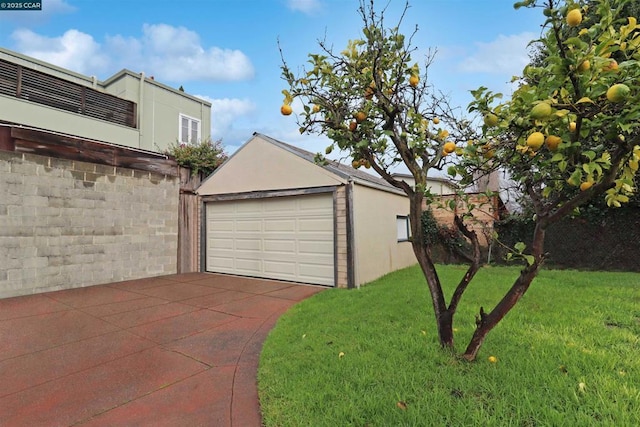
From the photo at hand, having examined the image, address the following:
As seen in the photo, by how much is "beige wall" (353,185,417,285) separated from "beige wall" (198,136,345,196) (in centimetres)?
86

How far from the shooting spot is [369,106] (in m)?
2.79

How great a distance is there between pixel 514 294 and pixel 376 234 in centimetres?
540

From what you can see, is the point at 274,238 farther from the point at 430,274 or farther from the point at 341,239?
the point at 430,274

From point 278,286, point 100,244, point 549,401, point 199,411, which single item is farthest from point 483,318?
point 100,244

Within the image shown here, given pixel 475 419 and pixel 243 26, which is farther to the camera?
pixel 243 26

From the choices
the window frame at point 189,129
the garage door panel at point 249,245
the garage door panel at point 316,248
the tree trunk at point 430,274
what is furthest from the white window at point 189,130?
the tree trunk at point 430,274

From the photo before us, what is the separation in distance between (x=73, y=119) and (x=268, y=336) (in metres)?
10.1

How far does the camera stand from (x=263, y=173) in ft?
25.8

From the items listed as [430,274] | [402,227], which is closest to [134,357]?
[430,274]

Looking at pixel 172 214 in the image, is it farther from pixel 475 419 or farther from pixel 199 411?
pixel 475 419

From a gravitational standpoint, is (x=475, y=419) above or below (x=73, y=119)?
below

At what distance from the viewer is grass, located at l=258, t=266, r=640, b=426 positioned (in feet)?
6.45

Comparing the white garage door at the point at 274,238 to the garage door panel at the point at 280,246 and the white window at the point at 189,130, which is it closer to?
the garage door panel at the point at 280,246

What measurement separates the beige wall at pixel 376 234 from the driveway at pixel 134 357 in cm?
169
